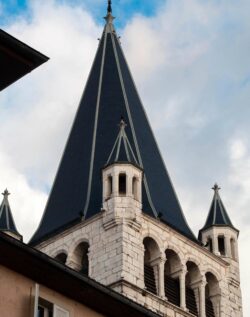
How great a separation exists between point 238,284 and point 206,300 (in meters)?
1.89

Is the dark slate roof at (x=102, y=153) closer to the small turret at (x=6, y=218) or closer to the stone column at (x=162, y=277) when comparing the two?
the small turret at (x=6, y=218)

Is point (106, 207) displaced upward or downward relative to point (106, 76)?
downward

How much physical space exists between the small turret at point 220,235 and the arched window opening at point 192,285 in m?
2.07

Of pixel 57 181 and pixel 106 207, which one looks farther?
pixel 57 181

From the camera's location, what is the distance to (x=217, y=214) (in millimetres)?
47625

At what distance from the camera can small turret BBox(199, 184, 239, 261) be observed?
4634cm

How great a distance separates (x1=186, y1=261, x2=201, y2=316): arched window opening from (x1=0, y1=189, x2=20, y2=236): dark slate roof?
7062 millimetres

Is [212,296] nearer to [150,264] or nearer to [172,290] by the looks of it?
[172,290]

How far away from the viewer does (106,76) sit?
51375mm

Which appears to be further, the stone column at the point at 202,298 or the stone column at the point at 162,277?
the stone column at the point at 202,298

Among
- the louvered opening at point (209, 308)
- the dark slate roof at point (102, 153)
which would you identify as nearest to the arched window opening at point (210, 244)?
the dark slate roof at point (102, 153)

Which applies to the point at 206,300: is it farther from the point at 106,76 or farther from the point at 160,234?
→ the point at 106,76

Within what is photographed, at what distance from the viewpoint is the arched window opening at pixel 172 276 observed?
139 feet

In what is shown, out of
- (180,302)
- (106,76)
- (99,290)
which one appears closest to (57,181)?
(106,76)
